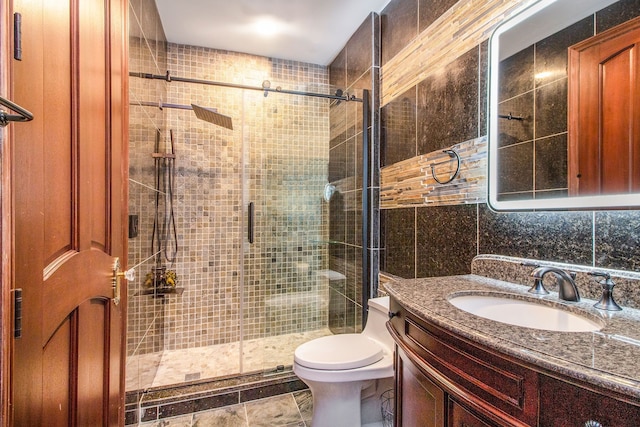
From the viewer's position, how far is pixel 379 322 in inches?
70.7

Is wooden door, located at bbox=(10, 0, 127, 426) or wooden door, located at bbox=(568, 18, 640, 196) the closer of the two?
wooden door, located at bbox=(10, 0, 127, 426)

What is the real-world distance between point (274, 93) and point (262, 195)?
830mm

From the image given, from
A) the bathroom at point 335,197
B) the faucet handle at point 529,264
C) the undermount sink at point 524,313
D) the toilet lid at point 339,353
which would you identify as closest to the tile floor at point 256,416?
the bathroom at point 335,197

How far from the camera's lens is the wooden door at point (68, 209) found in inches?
22.5

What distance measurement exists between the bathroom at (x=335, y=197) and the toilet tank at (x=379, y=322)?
29 cm

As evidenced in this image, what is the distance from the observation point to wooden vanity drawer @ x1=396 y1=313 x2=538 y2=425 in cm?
59

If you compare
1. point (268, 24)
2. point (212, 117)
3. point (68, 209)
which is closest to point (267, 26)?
point (268, 24)

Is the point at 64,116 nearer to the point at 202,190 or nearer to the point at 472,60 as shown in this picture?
the point at 472,60

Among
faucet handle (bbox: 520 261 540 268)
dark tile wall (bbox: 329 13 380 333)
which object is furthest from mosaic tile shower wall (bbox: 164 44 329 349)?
faucet handle (bbox: 520 261 540 268)

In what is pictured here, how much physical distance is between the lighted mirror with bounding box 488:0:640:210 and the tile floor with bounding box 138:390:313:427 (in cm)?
167

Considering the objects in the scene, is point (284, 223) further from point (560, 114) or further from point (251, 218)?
point (560, 114)

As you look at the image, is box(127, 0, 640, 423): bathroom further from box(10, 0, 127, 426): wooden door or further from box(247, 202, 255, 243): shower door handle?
box(10, 0, 127, 426): wooden door

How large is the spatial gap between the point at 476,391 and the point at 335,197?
194cm

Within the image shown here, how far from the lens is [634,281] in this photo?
85 cm
